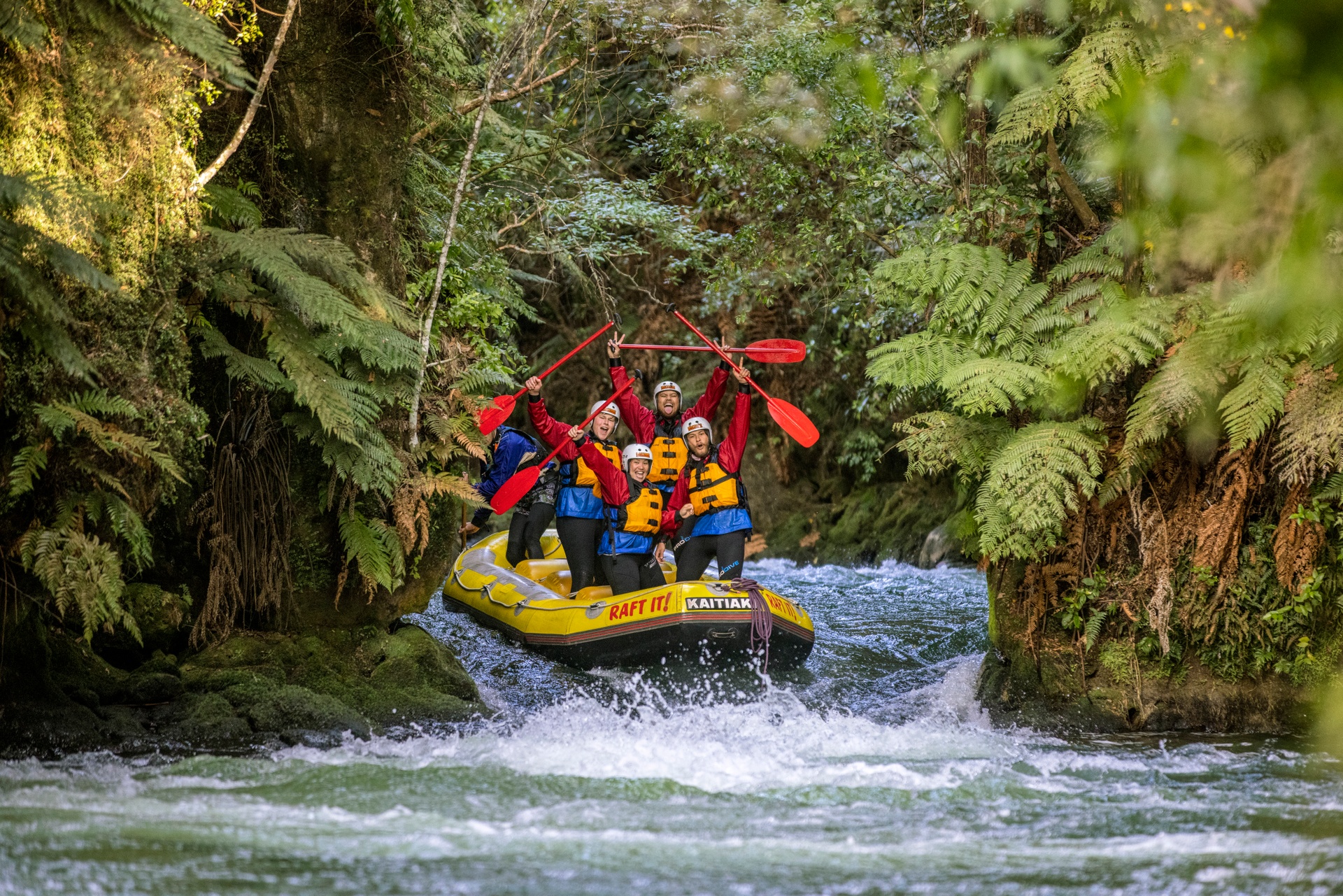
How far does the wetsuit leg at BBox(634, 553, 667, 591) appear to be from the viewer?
27.0 feet

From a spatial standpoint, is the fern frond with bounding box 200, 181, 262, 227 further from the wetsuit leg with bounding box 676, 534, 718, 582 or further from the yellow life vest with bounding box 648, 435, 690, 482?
the wetsuit leg with bounding box 676, 534, 718, 582

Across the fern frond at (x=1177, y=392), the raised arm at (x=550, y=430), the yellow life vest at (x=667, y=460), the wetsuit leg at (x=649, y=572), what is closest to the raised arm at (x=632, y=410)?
the yellow life vest at (x=667, y=460)

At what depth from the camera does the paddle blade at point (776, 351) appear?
860 centimetres

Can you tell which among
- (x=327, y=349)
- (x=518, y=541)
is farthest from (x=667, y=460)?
(x=327, y=349)

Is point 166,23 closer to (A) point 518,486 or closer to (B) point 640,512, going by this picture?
(A) point 518,486

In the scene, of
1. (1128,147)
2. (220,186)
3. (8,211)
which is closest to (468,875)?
(1128,147)

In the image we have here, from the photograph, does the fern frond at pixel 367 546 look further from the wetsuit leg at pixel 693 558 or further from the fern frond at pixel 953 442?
the fern frond at pixel 953 442

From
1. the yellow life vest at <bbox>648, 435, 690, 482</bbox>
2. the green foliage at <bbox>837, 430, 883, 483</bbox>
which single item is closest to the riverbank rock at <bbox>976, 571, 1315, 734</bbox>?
the yellow life vest at <bbox>648, 435, 690, 482</bbox>

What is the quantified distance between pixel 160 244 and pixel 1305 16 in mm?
5014

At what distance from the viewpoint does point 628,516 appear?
26.6ft

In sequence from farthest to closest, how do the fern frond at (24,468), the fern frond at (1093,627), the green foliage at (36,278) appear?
1. the fern frond at (1093,627)
2. the fern frond at (24,468)
3. the green foliage at (36,278)

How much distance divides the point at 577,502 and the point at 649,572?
77 centimetres

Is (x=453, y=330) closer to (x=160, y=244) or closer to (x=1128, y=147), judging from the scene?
(x=160, y=244)

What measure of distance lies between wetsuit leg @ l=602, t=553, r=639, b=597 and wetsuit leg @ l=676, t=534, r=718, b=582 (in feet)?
1.07
